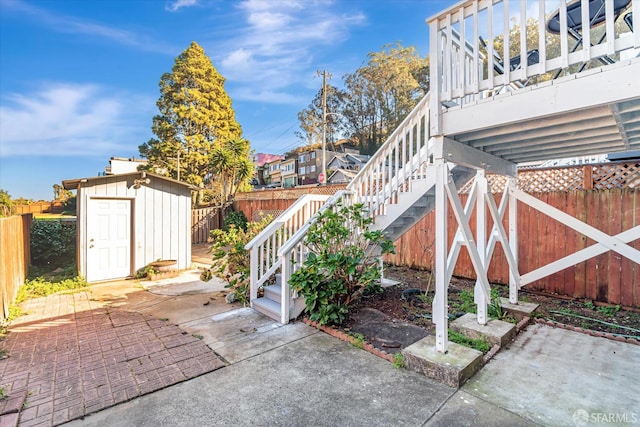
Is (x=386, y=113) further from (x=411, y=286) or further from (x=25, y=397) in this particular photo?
(x=25, y=397)

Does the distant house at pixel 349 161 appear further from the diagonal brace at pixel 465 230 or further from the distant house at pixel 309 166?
the diagonal brace at pixel 465 230

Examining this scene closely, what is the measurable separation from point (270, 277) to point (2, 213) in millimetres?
5113

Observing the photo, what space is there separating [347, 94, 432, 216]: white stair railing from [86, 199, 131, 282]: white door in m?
4.88

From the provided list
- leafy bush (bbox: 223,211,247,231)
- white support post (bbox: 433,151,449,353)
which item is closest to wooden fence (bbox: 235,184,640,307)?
white support post (bbox: 433,151,449,353)

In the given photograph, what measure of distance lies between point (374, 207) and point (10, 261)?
5398 mm

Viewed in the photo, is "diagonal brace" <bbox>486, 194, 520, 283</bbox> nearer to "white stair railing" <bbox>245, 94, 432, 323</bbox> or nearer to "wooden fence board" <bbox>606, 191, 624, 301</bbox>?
"white stair railing" <bbox>245, 94, 432, 323</bbox>

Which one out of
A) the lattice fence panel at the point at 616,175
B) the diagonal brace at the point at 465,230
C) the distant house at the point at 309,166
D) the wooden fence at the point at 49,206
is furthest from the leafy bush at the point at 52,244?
the distant house at the point at 309,166

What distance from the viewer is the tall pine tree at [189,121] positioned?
16.8 metres

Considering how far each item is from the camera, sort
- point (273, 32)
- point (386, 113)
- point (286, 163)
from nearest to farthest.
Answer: point (273, 32) < point (386, 113) < point (286, 163)

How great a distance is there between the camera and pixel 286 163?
34906mm

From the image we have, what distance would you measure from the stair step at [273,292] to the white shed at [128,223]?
3.58 m

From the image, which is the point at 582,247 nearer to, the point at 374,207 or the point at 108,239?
the point at 374,207

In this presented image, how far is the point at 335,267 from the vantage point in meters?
3.65

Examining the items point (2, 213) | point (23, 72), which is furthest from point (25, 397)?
point (23, 72)
